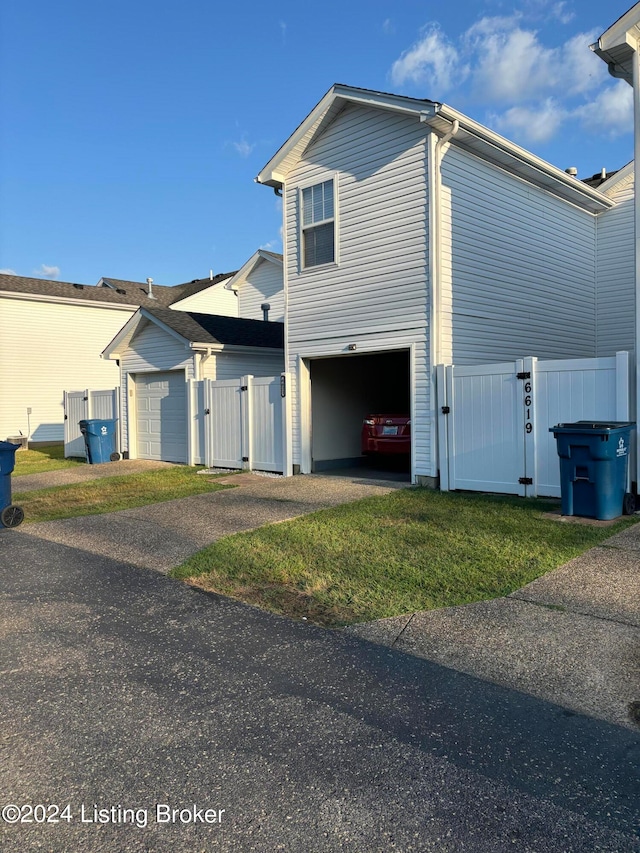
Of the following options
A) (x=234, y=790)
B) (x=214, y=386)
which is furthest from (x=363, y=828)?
(x=214, y=386)

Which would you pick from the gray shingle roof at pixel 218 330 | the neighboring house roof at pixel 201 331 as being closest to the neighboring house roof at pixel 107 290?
the neighboring house roof at pixel 201 331

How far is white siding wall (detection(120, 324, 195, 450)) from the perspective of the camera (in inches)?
601

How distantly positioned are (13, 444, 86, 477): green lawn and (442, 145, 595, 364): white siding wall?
10600 mm

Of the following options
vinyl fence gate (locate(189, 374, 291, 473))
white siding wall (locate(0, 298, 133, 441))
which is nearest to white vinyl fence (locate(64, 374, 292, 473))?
vinyl fence gate (locate(189, 374, 291, 473))

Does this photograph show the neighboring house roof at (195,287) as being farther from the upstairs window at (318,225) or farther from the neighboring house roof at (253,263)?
the upstairs window at (318,225)

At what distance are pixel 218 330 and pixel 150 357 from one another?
75.0 inches

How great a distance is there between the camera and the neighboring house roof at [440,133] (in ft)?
33.0

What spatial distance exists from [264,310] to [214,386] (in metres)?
9.04

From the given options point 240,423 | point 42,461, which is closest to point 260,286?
point 42,461

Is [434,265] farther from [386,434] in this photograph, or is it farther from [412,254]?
[386,434]

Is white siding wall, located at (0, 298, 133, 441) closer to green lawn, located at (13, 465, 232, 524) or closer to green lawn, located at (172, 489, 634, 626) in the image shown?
green lawn, located at (13, 465, 232, 524)

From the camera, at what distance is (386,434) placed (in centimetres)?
1219

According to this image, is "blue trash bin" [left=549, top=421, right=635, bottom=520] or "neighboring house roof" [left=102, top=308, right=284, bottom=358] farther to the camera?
"neighboring house roof" [left=102, top=308, right=284, bottom=358]

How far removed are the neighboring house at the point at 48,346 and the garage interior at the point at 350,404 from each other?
46.5 ft
